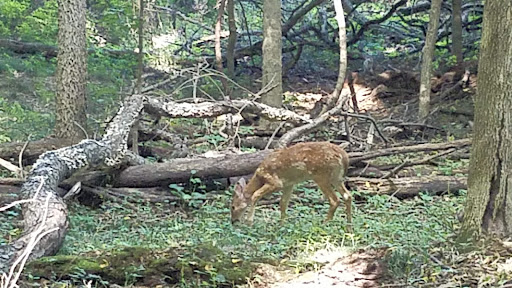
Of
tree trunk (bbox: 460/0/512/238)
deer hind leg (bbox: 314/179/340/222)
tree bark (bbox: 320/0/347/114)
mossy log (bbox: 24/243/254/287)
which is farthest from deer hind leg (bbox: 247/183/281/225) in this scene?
tree bark (bbox: 320/0/347/114)

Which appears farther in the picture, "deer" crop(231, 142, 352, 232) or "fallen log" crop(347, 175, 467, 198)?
"fallen log" crop(347, 175, 467, 198)

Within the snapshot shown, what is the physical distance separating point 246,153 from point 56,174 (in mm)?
2863

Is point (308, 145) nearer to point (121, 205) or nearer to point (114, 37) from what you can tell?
point (121, 205)

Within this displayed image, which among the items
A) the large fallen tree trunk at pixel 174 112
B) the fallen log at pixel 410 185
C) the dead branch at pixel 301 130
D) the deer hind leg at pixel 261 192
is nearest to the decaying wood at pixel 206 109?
the large fallen tree trunk at pixel 174 112

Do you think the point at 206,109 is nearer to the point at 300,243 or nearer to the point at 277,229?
the point at 277,229

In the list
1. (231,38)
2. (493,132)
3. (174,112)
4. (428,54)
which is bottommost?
(174,112)

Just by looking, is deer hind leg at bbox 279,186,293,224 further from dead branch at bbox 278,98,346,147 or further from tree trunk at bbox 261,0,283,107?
tree trunk at bbox 261,0,283,107

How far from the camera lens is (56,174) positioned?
713 centimetres

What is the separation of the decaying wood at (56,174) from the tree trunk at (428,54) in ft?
21.4

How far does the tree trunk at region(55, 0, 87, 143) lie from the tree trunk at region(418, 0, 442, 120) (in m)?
6.90

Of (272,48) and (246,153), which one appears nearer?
(246,153)

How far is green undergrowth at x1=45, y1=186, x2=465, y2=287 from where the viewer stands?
5277 mm

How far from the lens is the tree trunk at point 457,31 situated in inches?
620

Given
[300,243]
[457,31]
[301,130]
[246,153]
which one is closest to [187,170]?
[246,153]
